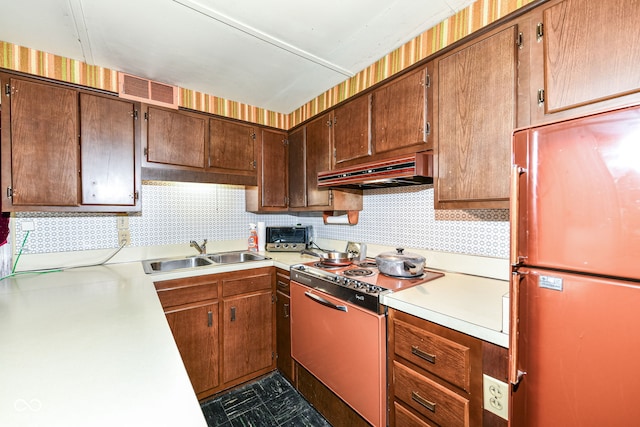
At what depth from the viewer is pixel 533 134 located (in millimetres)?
872

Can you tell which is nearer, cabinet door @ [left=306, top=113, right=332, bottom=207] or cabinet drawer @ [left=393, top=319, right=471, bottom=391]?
cabinet drawer @ [left=393, top=319, right=471, bottom=391]

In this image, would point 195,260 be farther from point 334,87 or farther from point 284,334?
point 334,87

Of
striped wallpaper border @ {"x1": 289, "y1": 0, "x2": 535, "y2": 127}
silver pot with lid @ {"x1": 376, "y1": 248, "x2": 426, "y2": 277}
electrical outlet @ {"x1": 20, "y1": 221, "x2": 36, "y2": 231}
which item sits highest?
striped wallpaper border @ {"x1": 289, "y1": 0, "x2": 535, "y2": 127}

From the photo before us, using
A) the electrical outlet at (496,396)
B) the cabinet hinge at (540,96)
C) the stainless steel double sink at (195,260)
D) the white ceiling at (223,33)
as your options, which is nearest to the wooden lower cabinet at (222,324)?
the stainless steel double sink at (195,260)

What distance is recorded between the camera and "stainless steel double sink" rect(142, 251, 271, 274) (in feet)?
7.41

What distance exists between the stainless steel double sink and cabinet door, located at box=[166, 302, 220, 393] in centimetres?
40

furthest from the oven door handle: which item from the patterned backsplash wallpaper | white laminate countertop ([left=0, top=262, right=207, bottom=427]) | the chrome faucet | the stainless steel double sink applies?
the chrome faucet

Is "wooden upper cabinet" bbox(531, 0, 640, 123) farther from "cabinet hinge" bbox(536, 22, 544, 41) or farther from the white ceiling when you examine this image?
the white ceiling

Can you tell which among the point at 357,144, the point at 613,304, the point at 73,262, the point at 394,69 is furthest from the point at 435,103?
the point at 73,262

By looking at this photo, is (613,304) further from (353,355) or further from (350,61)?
(350,61)

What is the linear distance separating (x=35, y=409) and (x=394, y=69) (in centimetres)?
212

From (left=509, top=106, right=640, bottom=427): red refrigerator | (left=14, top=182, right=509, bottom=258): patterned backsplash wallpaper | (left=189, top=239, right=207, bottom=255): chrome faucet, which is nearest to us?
(left=509, top=106, right=640, bottom=427): red refrigerator

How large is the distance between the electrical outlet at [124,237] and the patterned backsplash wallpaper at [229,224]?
33 millimetres

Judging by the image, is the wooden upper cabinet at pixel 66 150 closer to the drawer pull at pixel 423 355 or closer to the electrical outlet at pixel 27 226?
the electrical outlet at pixel 27 226
